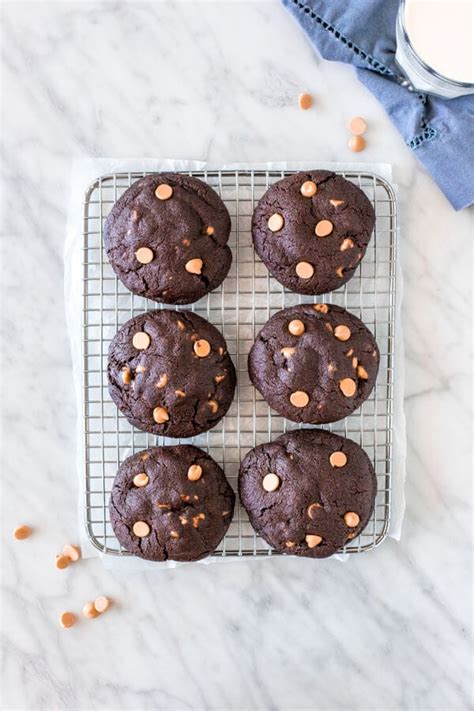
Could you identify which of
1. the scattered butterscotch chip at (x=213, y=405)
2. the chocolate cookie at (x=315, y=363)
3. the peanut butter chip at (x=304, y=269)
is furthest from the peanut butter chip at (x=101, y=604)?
the peanut butter chip at (x=304, y=269)

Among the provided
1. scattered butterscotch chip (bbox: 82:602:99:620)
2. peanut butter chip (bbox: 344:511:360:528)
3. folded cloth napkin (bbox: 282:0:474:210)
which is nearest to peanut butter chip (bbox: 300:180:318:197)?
folded cloth napkin (bbox: 282:0:474:210)

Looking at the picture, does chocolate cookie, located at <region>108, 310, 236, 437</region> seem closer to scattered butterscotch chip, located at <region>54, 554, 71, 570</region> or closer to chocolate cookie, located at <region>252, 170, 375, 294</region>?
chocolate cookie, located at <region>252, 170, 375, 294</region>

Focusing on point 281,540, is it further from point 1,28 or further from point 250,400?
point 1,28

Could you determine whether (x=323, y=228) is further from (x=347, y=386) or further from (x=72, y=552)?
(x=72, y=552)

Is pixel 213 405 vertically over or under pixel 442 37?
under

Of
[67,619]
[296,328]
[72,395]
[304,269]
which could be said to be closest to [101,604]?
[67,619]

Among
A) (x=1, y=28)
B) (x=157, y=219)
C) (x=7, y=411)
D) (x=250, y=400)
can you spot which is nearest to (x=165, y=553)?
(x=250, y=400)

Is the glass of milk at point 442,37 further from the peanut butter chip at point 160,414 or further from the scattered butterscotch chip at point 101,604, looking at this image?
the scattered butterscotch chip at point 101,604
